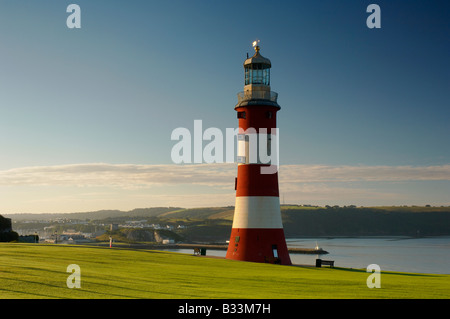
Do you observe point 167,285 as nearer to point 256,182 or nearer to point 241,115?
point 256,182

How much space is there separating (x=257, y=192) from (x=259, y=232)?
2919 millimetres

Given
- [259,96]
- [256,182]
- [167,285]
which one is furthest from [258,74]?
[167,285]

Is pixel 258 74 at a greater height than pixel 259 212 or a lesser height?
greater

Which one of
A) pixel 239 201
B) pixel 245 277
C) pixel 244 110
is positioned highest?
pixel 244 110

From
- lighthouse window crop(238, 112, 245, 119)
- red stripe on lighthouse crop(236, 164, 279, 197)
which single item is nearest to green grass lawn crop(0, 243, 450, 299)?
red stripe on lighthouse crop(236, 164, 279, 197)

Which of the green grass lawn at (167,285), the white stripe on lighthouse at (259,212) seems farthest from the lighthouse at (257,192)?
the green grass lawn at (167,285)

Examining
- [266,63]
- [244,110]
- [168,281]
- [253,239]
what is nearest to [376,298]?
[168,281]

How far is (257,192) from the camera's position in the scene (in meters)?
32.6

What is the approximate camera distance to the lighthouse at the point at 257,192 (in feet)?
107

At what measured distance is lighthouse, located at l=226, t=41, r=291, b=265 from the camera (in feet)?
107

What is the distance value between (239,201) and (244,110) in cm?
684

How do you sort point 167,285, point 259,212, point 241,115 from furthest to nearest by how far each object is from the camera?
point 241,115, point 259,212, point 167,285
